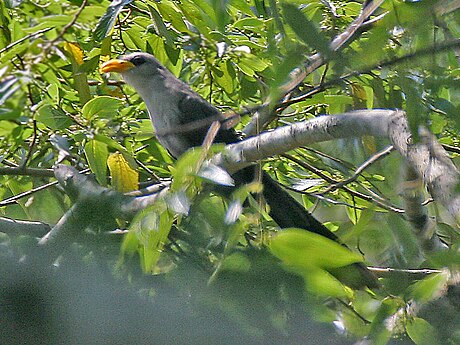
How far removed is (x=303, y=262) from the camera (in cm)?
99

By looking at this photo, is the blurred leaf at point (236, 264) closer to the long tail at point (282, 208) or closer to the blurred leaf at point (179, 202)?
the blurred leaf at point (179, 202)

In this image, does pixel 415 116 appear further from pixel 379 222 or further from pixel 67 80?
pixel 67 80

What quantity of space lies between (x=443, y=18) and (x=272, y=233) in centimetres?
43

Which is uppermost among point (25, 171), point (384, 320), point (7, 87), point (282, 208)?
point (7, 87)

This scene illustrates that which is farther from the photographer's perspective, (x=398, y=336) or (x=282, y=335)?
(x=398, y=336)

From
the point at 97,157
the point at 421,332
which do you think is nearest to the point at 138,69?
the point at 97,157

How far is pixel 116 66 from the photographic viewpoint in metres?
2.97

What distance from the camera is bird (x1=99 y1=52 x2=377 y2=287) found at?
7.39 feet

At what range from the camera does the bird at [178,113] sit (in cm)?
225

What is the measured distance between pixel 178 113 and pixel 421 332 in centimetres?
254

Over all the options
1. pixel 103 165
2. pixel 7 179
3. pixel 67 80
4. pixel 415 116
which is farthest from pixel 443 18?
pixel 7 179

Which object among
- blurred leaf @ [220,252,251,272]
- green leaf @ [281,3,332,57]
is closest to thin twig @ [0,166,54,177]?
blurred leaf @ [220,252,251,272]

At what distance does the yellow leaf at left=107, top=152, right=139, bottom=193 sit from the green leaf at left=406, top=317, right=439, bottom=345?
3.76ft

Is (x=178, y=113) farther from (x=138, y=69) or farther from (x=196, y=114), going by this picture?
(x=138, y=69)
